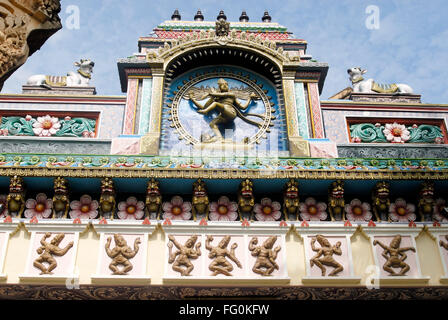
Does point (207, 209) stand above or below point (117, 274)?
above

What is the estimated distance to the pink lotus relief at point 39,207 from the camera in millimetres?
8289

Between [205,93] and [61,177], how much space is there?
11.9 feet

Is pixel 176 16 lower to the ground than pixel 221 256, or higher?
higher

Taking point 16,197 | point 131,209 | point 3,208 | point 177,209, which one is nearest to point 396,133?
point 177,209

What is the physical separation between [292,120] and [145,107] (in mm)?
2814

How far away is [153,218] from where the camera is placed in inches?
328

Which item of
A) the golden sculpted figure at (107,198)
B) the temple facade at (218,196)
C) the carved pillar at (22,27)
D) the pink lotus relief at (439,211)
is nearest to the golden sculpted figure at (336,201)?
the temple facade at (218,196)

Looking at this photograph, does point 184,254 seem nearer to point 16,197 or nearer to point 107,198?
point 107,198

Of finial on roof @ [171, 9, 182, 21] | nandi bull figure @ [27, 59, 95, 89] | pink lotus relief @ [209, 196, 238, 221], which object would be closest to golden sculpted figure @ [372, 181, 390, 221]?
pink lotus relief @ [209, 196, 238, 221]

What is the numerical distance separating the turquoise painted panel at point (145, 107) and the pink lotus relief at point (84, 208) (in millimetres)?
1775

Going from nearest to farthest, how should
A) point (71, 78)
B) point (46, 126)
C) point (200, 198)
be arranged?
point (200, 198), point (46, 126), point (71, 78)

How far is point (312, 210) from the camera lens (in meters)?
8.52

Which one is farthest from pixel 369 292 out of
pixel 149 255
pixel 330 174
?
pixel 149 255
